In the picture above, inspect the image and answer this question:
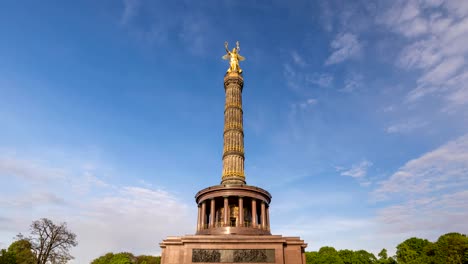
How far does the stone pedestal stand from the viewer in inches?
765

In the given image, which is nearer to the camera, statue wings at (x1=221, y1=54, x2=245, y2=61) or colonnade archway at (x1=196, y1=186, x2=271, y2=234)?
colonnade archway at (x1=196, y1=186, x2=271, y2=234)

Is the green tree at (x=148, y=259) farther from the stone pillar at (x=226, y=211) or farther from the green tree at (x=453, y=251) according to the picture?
the green tree at (x=453, y=251)

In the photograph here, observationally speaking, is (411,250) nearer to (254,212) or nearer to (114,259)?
(254,212)

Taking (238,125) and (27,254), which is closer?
(238,125)

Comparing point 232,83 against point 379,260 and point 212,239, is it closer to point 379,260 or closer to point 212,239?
point 212,239

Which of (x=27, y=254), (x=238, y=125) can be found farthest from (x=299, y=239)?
(x=27, y=254)

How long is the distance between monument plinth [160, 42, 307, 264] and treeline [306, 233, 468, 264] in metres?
23.1

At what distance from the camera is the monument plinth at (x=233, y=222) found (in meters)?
19.6

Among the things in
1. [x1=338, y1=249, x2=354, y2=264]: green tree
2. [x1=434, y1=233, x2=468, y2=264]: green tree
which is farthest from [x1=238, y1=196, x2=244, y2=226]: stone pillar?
[x1=434, y1=233, x2=468, y2=264]: green tree

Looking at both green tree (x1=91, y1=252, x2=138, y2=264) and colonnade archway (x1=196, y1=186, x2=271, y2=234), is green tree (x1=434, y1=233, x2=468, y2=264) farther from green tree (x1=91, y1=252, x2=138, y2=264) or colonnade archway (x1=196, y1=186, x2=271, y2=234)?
green tree (x1=91, y1=252, x2=138, y2=264)

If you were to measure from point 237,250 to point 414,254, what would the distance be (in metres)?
30.0

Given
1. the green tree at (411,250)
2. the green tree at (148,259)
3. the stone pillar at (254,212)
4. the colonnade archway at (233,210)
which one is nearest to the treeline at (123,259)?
the green tree at (148,259)

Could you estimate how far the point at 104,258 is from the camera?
52.3 meters

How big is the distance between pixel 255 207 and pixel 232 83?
12681 millimetres
